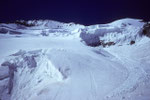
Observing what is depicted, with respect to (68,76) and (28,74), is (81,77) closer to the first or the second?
(68,76)

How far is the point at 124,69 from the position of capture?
11203mm

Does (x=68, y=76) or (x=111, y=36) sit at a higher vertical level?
(x=111, y=36)

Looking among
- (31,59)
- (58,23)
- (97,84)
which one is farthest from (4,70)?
(58,23)

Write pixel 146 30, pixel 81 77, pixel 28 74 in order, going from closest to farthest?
pixel 81 77, pixel 28 74, pixel 146 30

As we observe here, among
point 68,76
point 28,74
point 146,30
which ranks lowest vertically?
point 68,76

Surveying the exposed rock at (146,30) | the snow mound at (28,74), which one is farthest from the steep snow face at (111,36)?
the snow mound at (28,74)

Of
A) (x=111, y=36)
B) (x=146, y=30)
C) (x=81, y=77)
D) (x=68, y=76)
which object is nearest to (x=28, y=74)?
(x=68, y=76)

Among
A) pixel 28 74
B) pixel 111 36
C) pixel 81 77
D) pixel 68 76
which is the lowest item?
pixel 81 77

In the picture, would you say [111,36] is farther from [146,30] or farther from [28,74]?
[28,74]

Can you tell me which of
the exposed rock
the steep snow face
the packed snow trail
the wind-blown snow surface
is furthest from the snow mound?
the exposed rock

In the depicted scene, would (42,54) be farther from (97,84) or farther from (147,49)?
(147,49)

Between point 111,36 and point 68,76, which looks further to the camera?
point 111,36

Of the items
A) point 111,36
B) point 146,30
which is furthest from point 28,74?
point 146,30

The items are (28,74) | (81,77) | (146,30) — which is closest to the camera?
(81,77)
